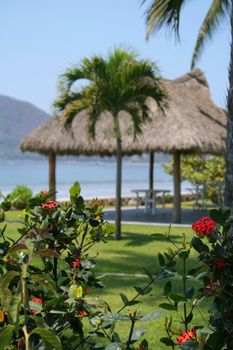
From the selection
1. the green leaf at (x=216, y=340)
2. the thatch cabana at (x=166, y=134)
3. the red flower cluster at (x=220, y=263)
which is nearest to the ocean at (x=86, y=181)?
the red flower cluster at (x=220, y=263)

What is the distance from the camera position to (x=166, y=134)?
1321cm

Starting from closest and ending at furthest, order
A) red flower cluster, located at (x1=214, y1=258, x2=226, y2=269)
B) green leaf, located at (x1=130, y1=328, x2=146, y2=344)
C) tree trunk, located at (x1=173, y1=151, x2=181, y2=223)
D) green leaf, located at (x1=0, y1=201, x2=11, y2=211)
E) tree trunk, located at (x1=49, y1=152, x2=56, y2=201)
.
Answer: green leaf, located at (x1=130, y1=328, x2=146, y2=344) < red flower cluster, located at (x1=214, y1=258, x2=226, y2=269) < green leaf, located at (x1=0, y1=201, x2=11, y2=211) < tree trunk, located at (x1=173, y1=151, x2=181, y2=223) < tree trunk, located at (x1=49, y1=152, x2=56, y2=201)

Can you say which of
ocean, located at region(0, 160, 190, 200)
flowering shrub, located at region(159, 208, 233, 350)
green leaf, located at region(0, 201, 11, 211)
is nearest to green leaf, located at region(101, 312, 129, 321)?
flowering shrub, located at region(159, 208, 233, 350)

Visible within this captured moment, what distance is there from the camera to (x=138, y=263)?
290 inches

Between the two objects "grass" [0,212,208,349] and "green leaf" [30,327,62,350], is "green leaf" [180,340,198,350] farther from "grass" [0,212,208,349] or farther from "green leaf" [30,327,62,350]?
"green leaf" [30,327,62,350]

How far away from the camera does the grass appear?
447 centimetres

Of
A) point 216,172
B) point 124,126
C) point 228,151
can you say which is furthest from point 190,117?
point 228,151

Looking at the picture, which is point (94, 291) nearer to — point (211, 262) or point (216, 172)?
point (211, 262)

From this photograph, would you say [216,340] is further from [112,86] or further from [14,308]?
[112,86]

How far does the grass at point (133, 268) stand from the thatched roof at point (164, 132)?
229cm

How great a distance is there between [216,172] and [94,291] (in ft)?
39.9

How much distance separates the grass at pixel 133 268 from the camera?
4.47m

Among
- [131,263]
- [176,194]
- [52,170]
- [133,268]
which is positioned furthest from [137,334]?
[52,170]

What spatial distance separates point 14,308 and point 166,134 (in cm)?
1202
